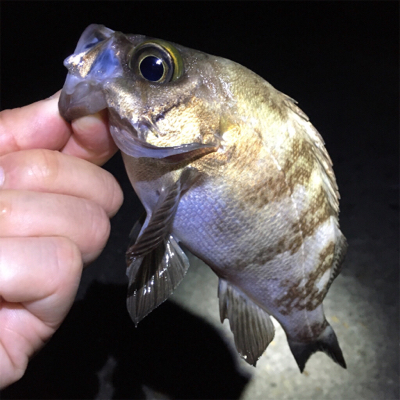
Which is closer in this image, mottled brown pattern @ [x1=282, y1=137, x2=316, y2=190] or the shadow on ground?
mottled brown pattern @ [x1=282, y1=137, x2=316, y2=190]

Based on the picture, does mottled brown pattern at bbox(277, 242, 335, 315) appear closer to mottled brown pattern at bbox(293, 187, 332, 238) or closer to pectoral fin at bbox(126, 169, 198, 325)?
mottled brown pattern at bbox(293, 187, 332, 238)

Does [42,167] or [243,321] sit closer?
[42,167]

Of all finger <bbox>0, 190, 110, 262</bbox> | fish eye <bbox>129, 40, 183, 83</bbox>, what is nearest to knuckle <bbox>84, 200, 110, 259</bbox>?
finger <bbox>0, 190, 110, 262</bbox>

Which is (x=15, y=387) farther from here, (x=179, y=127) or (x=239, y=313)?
(x=179, y=127)

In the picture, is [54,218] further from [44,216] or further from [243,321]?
[243,321]

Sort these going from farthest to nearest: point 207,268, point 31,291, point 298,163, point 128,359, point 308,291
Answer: point 207,268 < point 128,359 < point 308,291 < point 298,163 < point 31,291

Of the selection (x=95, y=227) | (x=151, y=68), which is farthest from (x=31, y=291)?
(x=151, y=68)

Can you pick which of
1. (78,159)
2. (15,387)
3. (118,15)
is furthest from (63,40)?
(15,387)
